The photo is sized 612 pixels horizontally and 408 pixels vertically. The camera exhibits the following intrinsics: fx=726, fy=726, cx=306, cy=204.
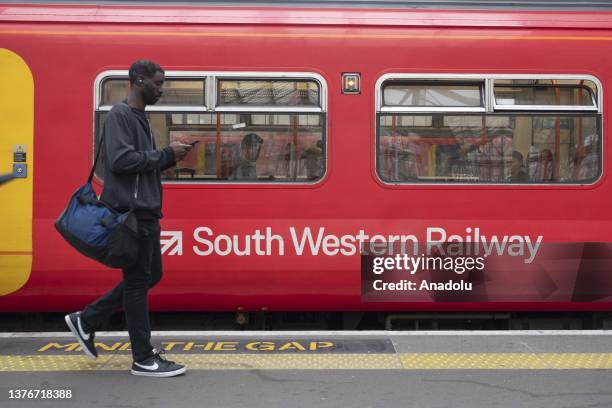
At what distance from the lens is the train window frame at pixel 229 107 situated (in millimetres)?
5457

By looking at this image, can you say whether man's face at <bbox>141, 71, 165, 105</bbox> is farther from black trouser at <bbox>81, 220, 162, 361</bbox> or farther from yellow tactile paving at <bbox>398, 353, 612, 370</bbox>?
yellow tactile paving at <bbox>398, 353, 612, 370</bbox>

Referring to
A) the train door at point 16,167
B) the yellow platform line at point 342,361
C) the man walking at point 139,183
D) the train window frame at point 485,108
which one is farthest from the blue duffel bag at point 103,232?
the train window frame at point 485,108

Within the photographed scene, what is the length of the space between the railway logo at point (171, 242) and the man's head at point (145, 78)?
63.6 inches

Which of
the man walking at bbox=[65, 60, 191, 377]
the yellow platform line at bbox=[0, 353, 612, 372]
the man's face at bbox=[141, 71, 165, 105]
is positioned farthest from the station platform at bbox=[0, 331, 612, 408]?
the man's face at bbox=[141, 71, 165, 105]

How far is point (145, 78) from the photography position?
157 inches

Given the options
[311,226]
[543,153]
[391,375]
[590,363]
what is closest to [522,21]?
[543,153]

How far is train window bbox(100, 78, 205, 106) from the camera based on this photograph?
5.48 metres

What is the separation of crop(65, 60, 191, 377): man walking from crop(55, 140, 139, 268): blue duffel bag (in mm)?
90

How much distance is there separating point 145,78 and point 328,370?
1.94m

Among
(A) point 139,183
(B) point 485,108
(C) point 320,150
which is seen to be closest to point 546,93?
(B) point 485,108

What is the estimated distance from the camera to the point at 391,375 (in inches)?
160

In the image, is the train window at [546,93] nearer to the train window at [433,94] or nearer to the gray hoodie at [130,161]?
the train window at [433,94]

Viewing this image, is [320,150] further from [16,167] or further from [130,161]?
[16,167]

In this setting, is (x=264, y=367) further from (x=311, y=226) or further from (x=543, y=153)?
(x=543, y=153)
